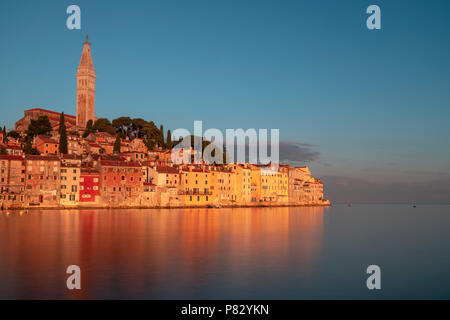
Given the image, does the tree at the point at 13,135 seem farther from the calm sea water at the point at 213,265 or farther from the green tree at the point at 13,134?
the calm sea water at the point at 213,265

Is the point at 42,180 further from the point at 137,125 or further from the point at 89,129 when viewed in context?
the point at 137,125

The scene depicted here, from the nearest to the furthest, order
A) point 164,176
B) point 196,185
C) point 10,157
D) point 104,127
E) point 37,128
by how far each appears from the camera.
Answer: point 10,157, point 164,176, point 196,185, point 37,128, point 104,127

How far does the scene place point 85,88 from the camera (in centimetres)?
9075

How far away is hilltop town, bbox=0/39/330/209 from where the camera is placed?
50.9m

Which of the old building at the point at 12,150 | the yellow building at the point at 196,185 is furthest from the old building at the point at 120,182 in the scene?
the old building at the point at 12,150

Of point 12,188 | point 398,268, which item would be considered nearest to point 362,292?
point 398,268

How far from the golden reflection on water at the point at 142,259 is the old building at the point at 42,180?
73.5ft

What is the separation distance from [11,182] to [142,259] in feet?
125

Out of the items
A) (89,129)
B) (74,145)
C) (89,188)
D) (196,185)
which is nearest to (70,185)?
(89,188)

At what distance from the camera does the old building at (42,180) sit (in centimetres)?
5022

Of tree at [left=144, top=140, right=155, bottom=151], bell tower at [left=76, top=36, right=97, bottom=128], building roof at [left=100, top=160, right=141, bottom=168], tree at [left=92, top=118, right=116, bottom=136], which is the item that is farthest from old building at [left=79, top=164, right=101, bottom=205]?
bell tower at [left=76, top=36, right=97, bottom=128]

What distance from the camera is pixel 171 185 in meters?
62.1
